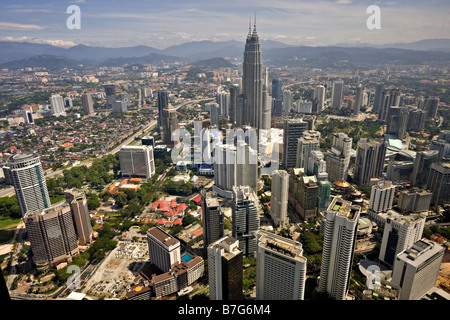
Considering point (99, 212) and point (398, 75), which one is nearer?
point (99, 212)

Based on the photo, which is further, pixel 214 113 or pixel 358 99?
pixel 358 99

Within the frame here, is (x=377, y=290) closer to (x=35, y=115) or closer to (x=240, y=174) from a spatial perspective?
(x=240, y=174)

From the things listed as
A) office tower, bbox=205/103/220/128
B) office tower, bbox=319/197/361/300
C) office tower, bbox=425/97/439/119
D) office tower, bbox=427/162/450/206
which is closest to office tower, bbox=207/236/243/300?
office tower, bbox=319/197/361/300

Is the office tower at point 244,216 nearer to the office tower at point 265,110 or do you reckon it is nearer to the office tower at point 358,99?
the office tower at point 265,110

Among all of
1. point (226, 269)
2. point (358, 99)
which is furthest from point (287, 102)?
point (226, 269)

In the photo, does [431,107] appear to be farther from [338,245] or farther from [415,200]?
[338,245]
